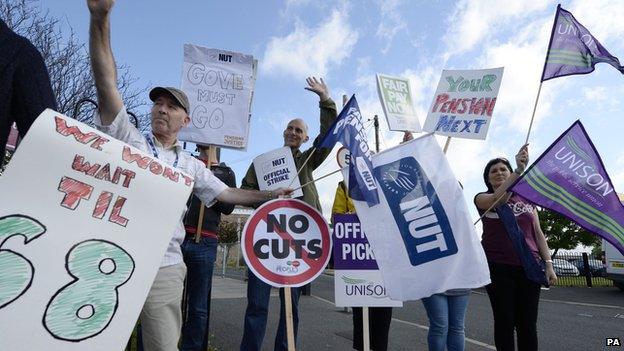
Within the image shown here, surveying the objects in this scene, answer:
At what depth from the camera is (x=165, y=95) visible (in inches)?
100

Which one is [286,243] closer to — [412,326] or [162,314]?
[162,314]

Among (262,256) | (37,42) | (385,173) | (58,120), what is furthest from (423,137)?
(37,42)

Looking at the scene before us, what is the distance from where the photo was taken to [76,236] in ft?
5.35

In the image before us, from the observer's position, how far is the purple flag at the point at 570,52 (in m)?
4.16

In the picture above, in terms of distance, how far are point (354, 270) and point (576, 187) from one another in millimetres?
1895

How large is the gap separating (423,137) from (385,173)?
1.43ft

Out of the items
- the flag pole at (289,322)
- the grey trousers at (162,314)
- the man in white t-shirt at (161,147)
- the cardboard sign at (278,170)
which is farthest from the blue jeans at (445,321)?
the grey trousers at (162,314)

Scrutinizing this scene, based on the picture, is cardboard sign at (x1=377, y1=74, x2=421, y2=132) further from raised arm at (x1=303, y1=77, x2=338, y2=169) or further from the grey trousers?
the grey trousers

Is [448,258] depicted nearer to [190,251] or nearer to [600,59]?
[190,251]

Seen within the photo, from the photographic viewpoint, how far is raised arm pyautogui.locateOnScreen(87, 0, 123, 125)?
1.87 meters

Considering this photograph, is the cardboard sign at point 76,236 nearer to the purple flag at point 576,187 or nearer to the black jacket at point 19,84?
the black jacket at point 19,84

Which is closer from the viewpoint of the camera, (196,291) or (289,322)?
(289,322)

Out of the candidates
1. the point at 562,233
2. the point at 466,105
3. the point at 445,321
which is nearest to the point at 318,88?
the point at 466,105

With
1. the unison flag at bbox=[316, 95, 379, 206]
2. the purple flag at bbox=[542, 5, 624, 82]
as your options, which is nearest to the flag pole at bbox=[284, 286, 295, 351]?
the unison flag at bbox=[316, 95, 379, 206]
